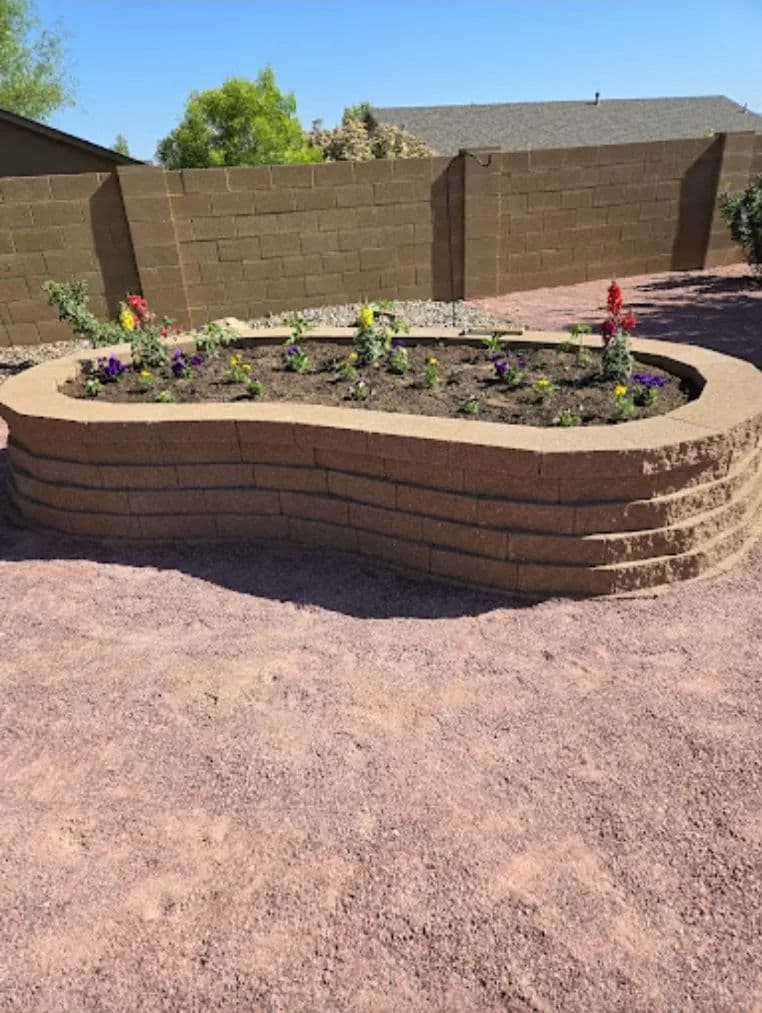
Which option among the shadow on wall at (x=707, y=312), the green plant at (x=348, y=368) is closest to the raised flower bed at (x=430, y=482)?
the green plant at (x=348, y=368)

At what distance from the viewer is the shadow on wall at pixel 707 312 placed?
26.8 feet

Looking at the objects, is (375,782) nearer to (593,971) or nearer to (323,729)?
(323,729)

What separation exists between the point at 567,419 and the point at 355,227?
6969 millimetres

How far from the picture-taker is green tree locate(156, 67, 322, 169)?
2939 centimetres

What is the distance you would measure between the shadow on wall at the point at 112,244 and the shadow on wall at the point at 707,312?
6.25 meters

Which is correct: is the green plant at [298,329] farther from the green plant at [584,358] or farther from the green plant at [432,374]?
the green plant at [584,358]

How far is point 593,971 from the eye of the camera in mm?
1922

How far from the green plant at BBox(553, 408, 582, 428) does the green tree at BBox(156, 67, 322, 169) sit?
94.1 feet

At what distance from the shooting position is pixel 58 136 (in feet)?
43.5

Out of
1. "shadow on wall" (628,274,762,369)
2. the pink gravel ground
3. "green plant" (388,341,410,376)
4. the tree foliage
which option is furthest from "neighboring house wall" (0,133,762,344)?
the tree foliage

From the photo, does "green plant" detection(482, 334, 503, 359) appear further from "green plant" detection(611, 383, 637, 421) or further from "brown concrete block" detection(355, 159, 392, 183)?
"brown concrete block" detection(355, 159, 392, 183)

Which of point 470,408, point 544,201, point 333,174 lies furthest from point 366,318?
point 544,201

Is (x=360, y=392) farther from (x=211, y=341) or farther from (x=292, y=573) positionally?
(x=211, y=341)

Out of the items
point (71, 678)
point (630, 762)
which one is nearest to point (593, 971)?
point (630, 762)
